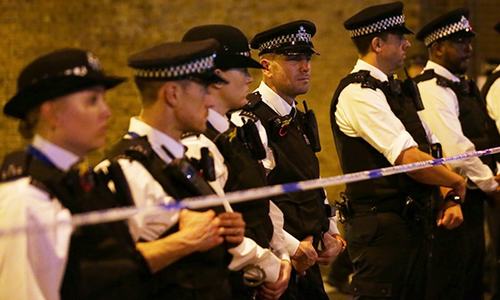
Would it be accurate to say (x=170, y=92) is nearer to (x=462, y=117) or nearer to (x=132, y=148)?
(x=132, y=148)

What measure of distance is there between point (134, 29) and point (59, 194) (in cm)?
561

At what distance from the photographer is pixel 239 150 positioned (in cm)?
422

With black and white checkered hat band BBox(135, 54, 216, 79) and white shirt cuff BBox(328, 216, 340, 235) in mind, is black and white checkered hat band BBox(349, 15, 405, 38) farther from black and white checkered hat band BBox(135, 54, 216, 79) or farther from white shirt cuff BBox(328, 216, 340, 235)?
black and white checkered hat band BBox(135, 54, 216, 79)

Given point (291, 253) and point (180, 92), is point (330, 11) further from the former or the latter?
point (180, 92)

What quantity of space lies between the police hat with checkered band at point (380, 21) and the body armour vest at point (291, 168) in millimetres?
988

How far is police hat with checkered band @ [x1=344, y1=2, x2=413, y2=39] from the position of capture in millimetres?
5566

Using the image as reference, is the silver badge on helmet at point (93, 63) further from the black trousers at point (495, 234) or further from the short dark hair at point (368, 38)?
the black trousers at point (495, 234)

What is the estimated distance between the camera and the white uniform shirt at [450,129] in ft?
19.5

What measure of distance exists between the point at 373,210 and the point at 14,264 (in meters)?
2.86

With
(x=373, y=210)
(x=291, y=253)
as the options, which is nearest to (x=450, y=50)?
→ (x=373, y=210)

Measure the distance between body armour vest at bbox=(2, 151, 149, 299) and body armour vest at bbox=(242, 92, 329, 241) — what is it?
62.1 inches

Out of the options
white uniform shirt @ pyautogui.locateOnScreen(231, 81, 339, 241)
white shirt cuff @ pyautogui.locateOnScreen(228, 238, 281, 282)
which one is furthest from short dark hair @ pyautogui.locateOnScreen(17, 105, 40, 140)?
white uniform shirt @ pyautogui.locateOnScreen(231, 81, 339, 241)

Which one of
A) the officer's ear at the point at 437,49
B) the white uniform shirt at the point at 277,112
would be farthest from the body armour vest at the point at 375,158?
the officer's ear at the point at 437,49

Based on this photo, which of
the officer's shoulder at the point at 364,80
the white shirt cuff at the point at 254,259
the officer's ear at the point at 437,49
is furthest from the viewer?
the officer's ear at the point at 437,49
